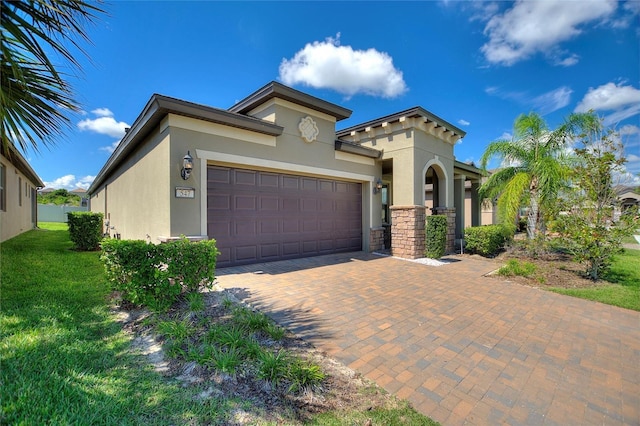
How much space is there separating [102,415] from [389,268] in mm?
6875

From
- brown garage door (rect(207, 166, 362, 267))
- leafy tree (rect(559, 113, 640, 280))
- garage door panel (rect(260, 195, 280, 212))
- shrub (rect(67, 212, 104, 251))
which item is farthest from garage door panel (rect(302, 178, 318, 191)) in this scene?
shrub (rect(67, 212, 104, 251))

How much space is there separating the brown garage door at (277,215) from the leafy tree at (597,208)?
6427 millimetres

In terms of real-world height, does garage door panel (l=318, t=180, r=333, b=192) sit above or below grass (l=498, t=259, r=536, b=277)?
above

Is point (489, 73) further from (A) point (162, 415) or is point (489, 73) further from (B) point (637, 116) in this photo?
(A) point (162, 415)

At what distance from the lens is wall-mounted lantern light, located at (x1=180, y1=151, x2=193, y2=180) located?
6.02m

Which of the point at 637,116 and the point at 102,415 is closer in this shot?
the point at 102,415

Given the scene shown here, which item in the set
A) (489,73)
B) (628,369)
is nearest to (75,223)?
(628,369)

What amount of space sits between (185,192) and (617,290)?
1020 cm

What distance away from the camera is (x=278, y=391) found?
244cm

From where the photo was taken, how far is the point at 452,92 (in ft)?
41.8

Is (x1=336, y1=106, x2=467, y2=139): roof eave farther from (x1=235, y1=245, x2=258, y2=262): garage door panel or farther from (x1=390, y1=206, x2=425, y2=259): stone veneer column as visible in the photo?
(x1=235, y1=245, x2=258, y2=262): garage door panel

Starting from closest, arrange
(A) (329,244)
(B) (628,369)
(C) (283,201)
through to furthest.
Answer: (B) (628,369) → (C) (283,201) → (A) (329,244)

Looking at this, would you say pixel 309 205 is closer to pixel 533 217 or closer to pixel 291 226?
pixel 291 226

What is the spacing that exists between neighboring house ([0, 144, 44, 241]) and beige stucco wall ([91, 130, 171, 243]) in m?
3.36
